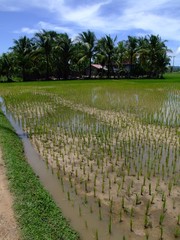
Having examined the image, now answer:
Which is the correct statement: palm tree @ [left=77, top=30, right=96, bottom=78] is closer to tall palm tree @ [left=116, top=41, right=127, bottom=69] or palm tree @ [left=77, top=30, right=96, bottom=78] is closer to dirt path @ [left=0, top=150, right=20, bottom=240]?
tall palm tree @ [left=116, top=41, right=127, bottom=69]

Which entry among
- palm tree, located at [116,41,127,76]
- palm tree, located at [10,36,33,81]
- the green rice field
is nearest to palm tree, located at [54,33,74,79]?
palm tree, located at [10,36,33,81]

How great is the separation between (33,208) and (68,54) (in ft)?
110

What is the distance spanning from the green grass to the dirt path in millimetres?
78

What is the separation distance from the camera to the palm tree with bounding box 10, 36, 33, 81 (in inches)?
1328

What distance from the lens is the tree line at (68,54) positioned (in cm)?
3445

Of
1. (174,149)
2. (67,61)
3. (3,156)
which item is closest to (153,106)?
(174,149)

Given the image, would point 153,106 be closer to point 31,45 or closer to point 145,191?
point 145,191

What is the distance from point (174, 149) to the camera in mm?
6695

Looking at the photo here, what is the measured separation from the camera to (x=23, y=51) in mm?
34281

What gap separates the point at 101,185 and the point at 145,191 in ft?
2.62

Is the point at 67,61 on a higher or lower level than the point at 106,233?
higher

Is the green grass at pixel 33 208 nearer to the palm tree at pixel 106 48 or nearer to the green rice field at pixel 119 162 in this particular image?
the green rice field at pixel 119 162

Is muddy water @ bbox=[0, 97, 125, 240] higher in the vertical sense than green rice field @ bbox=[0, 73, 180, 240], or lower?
lower

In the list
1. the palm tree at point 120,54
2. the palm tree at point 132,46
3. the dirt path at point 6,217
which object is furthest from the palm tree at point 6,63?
the dirt path at point 6,217
